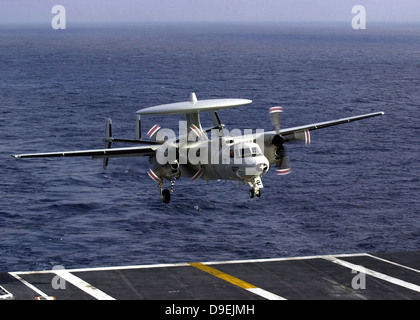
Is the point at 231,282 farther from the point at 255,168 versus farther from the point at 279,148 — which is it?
the point at 255,168

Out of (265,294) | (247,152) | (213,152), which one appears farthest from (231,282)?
(247,152)

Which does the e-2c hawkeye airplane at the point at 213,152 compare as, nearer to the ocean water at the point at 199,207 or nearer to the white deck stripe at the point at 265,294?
the white deck stripe at the point at 265,294

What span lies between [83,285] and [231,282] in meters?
15.0

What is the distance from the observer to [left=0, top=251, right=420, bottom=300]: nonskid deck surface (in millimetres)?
68125

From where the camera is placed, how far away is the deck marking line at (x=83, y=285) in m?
67.6

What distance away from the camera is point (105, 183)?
12950 cm

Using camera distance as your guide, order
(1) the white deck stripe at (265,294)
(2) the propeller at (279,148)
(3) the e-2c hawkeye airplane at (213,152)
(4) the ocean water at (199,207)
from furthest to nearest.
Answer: (4) the ocean water at (199,207)
(1) the white deck stripe at (265,294)
(2) the propeller at (279,148)
(3) the e-2c hawkeye airplane at (213,152)

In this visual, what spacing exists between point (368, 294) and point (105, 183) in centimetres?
7017

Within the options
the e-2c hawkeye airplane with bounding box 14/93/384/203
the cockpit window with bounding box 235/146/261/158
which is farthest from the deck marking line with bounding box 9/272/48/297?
the cockpit window with bounding box 235/146/261/158

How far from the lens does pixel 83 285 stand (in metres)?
70.6

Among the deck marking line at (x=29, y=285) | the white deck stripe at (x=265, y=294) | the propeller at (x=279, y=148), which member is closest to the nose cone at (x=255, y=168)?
the propeller at (x=279, y=148)

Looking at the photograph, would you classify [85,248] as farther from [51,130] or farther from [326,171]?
[51,130]

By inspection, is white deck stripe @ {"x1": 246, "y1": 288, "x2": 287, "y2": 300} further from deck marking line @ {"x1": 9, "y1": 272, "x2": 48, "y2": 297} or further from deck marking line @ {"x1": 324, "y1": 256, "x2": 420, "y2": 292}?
deck marking line @ {"x1": 9, "y1": 272, "x2": 48, "y2": 297}

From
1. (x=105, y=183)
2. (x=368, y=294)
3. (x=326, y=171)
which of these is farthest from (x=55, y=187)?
(x=368, y=294)
